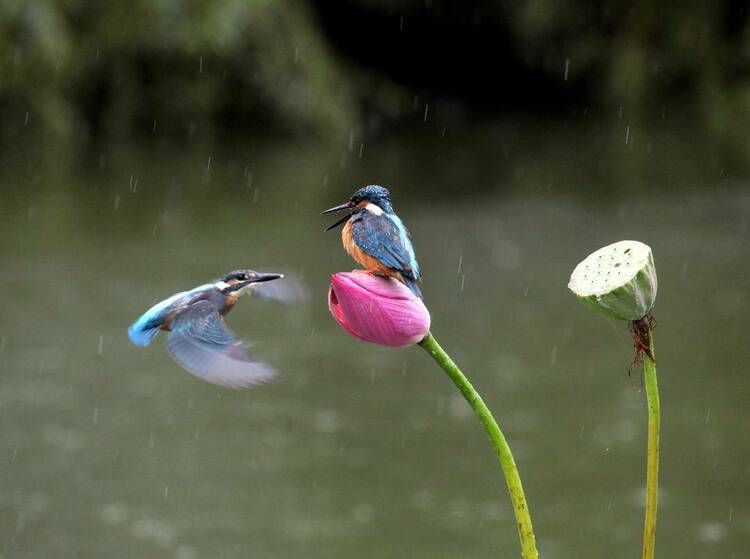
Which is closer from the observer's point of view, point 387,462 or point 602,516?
point 602,516

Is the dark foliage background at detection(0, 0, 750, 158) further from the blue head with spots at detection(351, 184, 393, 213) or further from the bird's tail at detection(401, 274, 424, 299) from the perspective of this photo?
the bird's tail at detection(401, 274, 424, 299)

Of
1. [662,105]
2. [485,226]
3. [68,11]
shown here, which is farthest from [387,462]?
[662,105]

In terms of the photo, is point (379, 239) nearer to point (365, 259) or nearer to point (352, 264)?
point (365, 259)

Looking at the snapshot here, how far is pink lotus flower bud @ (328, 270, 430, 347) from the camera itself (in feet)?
4.40

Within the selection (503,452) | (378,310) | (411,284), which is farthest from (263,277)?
(503,452)

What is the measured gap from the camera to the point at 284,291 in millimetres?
2096

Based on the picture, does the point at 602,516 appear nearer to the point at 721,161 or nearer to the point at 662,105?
the point at 721,161

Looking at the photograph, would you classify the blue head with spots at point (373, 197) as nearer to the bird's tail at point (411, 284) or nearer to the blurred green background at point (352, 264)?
the bird's tail at point (411, 284)

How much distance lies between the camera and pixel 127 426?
632cm

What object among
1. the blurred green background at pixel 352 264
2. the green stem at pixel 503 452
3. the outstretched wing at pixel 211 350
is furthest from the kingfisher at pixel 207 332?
the blurred green background at pixel 352 264

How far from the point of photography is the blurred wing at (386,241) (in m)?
1.59

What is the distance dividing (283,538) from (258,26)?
8.69m

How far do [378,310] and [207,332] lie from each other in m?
0.57

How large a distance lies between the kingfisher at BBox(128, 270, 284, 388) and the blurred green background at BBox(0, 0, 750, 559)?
119 inches
